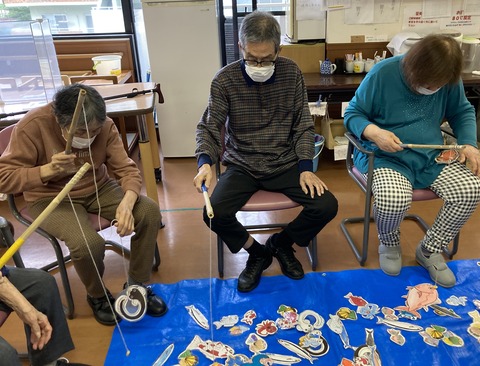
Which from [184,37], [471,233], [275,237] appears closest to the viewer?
[275,237]

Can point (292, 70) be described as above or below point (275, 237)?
above

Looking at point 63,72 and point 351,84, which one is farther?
point 63,72

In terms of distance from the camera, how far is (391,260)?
2.04 meters

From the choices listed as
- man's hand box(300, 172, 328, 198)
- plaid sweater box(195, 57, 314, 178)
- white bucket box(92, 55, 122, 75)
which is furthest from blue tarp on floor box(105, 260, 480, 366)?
white bucket box(92, 55, 122, 75)

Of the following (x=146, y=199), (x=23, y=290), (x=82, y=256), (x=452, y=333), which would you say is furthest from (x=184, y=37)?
(x=452, y=333)

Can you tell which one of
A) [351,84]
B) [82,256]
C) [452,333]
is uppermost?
[351,84]

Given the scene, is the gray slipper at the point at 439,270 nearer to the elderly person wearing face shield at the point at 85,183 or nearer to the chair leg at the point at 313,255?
the chair leg at the point at 313,255

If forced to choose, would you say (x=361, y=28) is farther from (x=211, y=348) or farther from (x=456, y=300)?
(x=211, y=348)

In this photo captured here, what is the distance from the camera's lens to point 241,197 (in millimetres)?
1858

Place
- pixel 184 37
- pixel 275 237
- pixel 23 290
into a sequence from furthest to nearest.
A: pixel 184 37 → pixel 275 237 → pixel 23 290

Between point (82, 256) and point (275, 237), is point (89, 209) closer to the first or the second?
point (82, 256)

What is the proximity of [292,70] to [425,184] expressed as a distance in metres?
0.81

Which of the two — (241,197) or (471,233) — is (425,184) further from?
(241,197)

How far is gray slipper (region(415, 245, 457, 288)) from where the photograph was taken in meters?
1.95
